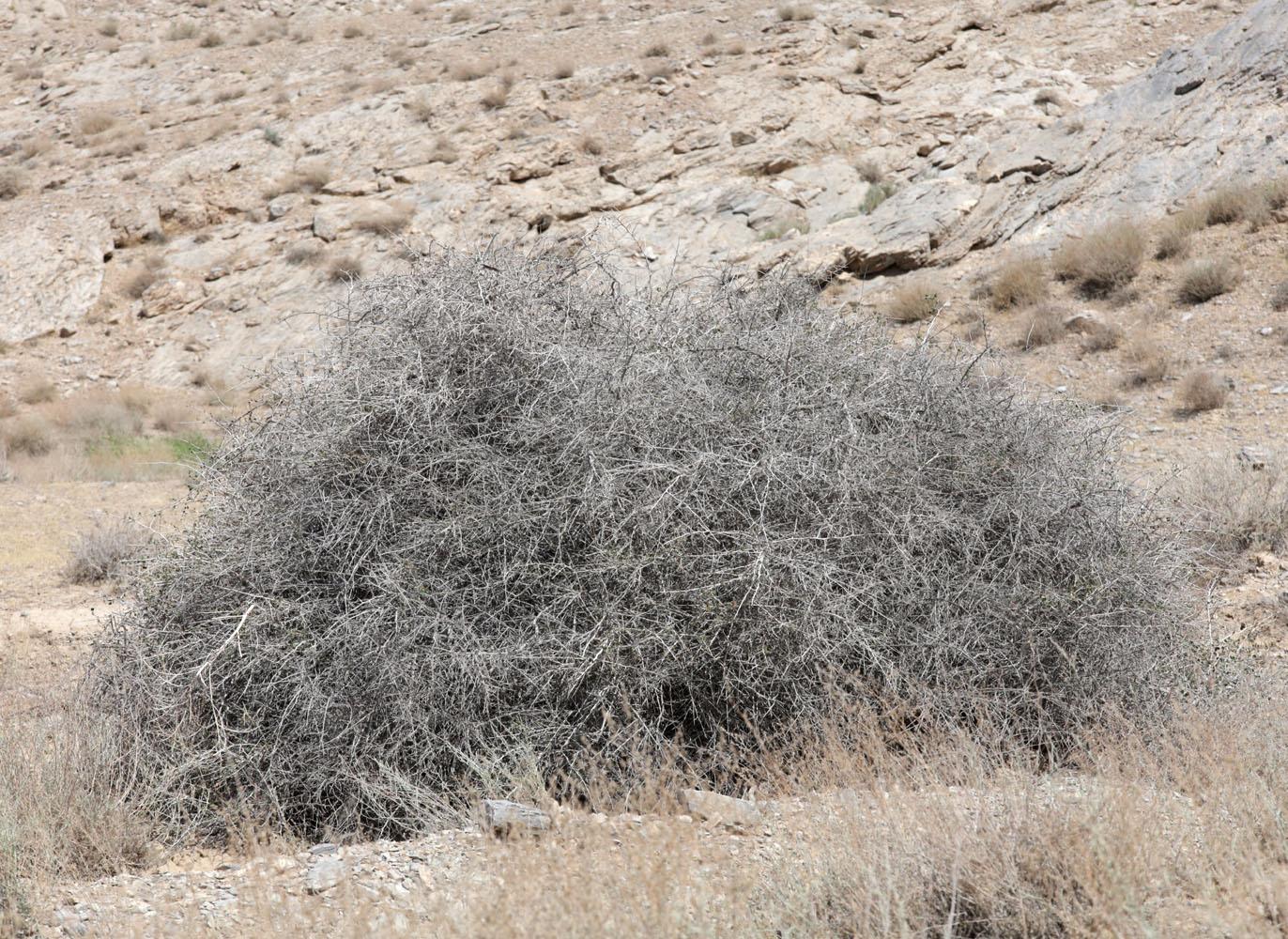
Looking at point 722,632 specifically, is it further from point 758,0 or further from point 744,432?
point 758,0

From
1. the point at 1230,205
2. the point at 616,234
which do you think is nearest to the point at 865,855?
the point at 1230,205

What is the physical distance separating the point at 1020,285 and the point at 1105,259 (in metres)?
0.81

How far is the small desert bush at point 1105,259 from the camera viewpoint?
30.0 feet

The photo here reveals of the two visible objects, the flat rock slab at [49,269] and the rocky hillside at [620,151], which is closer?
the rocky hillside at [620,151]

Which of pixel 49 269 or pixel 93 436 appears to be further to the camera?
pixel 49 269

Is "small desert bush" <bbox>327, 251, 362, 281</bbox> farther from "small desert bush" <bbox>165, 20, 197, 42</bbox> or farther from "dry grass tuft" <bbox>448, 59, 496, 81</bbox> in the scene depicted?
"small desert bush" <bbox>165, 20, 197, 42</bbox>

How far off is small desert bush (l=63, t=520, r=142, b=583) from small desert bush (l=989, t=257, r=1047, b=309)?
818cm

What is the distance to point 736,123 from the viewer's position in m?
14.5

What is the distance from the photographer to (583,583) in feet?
12.3

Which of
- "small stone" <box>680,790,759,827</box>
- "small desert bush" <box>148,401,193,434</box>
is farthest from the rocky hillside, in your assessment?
"small stone" <box>680,790,759,827</box>

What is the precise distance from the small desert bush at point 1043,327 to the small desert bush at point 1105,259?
550 millimetres

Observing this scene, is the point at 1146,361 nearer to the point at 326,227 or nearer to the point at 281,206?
the point at 326,227

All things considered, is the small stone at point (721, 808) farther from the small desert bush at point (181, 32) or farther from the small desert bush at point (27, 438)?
the small desert bush at point (181, 32)

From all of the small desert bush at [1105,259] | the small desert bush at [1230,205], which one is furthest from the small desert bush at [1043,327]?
the small desert bush at [1230,205]
